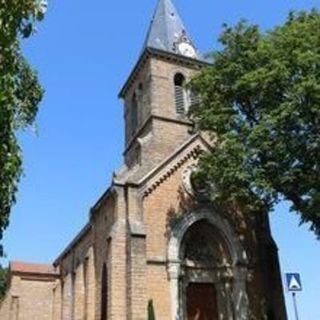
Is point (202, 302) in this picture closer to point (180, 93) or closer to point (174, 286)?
point (174, 286)

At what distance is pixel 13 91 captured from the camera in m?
7.23

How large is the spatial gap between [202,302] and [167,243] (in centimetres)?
341

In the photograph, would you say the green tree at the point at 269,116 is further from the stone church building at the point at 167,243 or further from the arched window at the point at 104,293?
the arched window at the point at 104,293

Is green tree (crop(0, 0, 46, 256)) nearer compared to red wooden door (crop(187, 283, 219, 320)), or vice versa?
green tree (crop(0, 0, 46, 256))

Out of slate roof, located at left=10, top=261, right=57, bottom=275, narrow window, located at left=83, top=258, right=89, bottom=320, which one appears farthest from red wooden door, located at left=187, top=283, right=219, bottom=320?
slate roof, located at left=10, top=261, right=57, bottom=275

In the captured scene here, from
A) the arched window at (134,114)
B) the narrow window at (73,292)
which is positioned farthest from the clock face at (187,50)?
the narrow window at (73,292)

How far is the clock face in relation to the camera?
32844mm

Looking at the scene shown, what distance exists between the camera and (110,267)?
74.2ft

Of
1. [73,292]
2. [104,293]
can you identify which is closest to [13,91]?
[104,293]

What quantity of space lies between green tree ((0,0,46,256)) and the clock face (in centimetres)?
2469

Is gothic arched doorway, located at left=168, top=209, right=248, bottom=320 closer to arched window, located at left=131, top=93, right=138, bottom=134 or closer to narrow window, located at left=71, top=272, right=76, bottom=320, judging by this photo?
narrow window, located at left=71, top=272, right=76, bottom=320

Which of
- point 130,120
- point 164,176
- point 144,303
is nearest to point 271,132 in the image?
point 164,176

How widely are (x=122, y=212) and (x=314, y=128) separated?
8952mm

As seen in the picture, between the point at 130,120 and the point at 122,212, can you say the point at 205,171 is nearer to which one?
the point at 122,212
